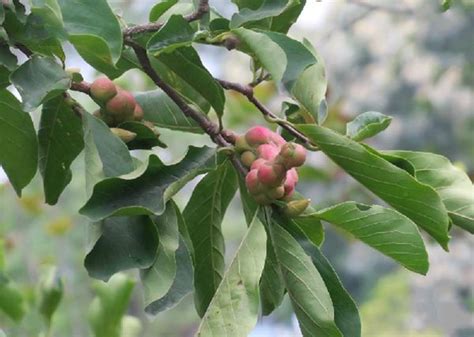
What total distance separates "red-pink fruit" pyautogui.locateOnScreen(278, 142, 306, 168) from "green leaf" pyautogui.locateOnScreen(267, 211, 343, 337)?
8 cm

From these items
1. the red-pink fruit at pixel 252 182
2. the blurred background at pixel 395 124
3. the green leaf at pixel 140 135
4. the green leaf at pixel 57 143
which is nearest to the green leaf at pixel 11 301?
the green leaf at pixel 57 143

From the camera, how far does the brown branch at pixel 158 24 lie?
3.00 feet

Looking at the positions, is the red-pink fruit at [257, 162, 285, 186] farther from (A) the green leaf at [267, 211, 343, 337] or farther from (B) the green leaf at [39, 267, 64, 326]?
(B) the green leaf at [39, 267, 64, 326]

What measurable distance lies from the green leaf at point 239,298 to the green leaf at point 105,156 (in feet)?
0.41

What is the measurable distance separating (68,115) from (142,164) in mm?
164

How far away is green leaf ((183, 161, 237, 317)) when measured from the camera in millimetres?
1013

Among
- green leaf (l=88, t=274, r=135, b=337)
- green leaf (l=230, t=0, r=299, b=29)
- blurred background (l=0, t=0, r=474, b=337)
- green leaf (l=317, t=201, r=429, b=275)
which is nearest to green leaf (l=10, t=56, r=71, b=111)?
green leaf (l=230, t=0, r=299, b=29)

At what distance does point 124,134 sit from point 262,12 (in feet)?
0.57

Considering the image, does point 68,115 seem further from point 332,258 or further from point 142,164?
point 332,258

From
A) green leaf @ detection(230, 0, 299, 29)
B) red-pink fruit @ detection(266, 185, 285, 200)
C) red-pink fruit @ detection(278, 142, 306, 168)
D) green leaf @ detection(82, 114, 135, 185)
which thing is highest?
green leaf @ detection(230, 0, 299, 29)

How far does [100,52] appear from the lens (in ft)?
2.69

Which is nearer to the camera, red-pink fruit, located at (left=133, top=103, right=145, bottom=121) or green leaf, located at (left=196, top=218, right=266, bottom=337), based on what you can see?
green leaf, located at (left=196, top=218, right=266, bottom=337)

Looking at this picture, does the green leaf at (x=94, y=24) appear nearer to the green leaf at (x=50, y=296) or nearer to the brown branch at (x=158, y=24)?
the brown branch at (x=158, y=24)

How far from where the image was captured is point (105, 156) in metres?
0.89
